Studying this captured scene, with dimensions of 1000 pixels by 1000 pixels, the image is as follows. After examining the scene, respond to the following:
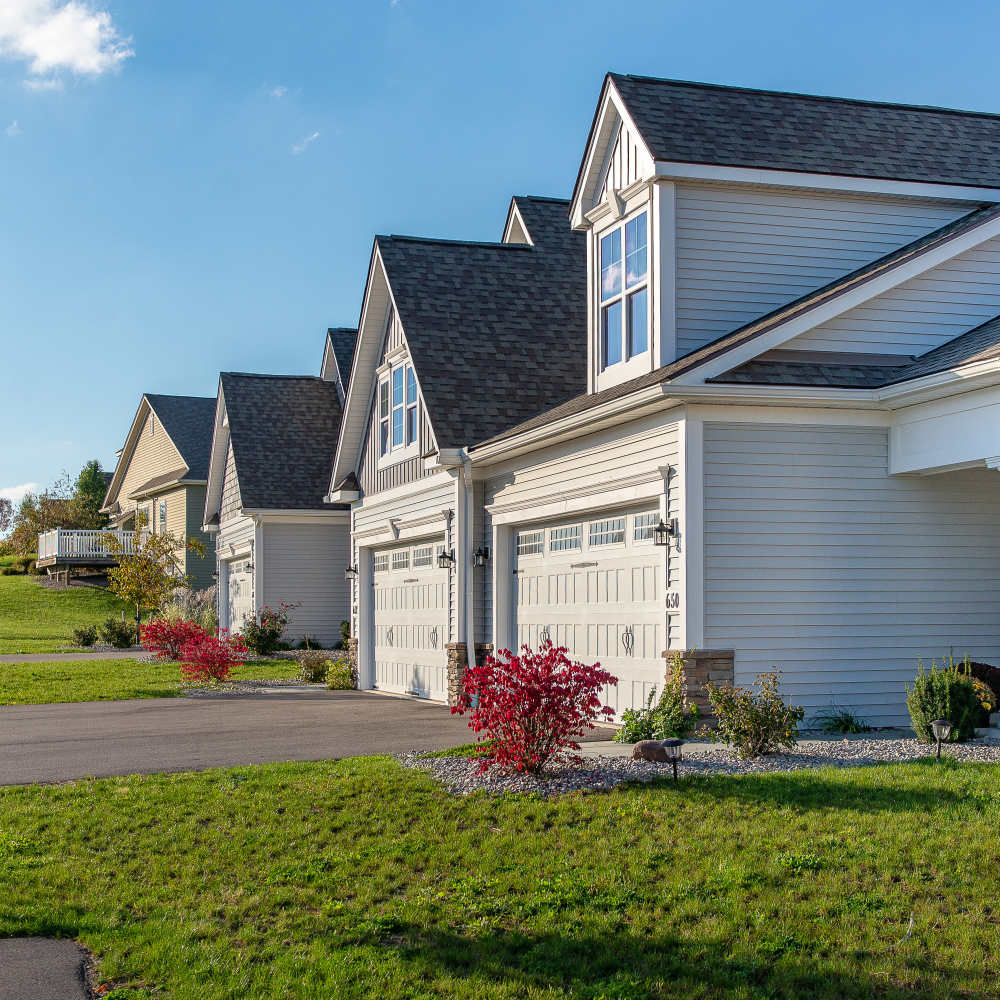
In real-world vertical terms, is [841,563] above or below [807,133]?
below

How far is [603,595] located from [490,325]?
616 cm

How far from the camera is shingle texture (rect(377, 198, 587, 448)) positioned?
18250 millimetres

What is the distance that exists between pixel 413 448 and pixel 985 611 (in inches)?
387

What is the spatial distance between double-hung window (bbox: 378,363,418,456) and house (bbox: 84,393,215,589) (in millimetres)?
16623

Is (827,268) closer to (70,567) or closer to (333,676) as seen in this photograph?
(333,676)

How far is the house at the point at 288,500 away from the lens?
102ft

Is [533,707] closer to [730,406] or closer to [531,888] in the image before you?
[531,888]

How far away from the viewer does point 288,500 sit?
31.0 m

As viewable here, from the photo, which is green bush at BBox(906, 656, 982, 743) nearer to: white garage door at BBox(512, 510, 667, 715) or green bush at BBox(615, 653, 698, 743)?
green bush at BBox(615, 653, 698, 743)

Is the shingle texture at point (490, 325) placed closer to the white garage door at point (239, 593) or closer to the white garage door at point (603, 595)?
the white garage door at point (603, 595)

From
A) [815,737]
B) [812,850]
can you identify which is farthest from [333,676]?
[812,850]

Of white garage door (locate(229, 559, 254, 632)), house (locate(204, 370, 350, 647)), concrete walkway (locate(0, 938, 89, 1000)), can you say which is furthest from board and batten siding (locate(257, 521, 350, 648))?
concrete walkway (locate(0, 938, 89, 1000))

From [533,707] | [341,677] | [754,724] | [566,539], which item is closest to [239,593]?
[341,677]

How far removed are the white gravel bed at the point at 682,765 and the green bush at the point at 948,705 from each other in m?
0.20
